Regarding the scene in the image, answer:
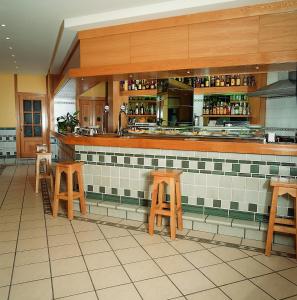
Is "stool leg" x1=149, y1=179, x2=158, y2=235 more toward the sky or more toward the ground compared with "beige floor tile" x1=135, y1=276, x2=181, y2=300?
more toward the sky

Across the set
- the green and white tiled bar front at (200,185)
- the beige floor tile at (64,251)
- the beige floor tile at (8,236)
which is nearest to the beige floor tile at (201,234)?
the green and white tiled bar front at (200,185)

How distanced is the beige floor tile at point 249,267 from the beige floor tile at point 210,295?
0.41 meters

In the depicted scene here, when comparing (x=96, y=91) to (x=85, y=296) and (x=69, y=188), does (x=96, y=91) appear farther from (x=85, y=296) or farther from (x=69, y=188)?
(x=85, y=296)

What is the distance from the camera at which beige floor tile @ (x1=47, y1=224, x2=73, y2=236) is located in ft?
11.7

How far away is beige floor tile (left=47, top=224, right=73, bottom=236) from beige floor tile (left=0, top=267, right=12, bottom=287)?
2.84ft

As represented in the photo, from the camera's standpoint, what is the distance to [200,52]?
4.04m

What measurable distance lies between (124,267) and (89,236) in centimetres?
87

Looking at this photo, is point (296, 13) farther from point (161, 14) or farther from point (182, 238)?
point (182, 238)

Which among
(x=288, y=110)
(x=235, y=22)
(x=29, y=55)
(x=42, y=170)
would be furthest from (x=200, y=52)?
(x=42, y=170)

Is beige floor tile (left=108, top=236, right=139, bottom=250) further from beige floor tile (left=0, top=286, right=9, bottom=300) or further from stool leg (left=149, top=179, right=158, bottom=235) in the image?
beige floor tile (left=0, top=286, right=9, bottom=300)

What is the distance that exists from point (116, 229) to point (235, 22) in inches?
123

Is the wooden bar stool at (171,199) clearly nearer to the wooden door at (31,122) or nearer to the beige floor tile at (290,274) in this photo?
the beige floor tile at (290,274)

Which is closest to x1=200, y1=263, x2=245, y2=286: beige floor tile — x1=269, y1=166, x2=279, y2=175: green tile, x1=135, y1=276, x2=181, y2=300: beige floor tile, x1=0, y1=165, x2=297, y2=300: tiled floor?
x1=0, y1=165, x2=297, y2=300: tiled floor

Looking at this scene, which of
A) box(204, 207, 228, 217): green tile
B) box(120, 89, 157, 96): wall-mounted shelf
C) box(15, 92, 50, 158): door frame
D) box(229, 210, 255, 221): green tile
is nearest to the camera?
box(229, 210, 255, 221): green tile
